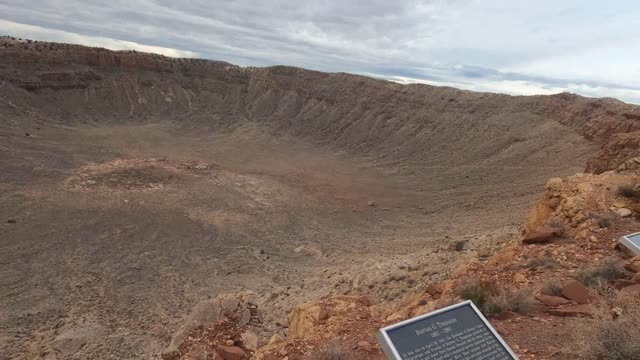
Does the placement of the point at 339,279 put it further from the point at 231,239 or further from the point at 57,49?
the point at 57,49

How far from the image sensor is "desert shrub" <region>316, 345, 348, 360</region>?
5.13m

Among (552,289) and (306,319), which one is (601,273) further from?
(306,319)

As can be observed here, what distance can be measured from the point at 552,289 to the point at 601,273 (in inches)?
28.8

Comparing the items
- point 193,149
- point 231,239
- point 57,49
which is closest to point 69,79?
point 57,49

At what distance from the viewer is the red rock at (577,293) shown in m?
5.97

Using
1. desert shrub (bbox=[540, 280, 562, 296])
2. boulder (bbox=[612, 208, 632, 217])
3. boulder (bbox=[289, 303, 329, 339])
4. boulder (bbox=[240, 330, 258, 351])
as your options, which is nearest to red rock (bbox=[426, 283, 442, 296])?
desert shrub (bbox=[540, 280, 562, 296])

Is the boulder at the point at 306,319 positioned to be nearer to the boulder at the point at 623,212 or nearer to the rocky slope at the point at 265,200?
the rocky slope at the point at 265,200

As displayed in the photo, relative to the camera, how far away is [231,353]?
7.28 meters

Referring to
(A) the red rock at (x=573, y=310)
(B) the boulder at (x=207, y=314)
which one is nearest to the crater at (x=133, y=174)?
(B) the boulder at (x=207, y=314)

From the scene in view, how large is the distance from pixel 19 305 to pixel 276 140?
27.3m

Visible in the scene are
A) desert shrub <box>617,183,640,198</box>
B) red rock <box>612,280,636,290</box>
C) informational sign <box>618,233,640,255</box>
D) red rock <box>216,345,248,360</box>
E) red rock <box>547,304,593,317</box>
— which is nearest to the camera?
red rock <box>547,304,593,317</box>

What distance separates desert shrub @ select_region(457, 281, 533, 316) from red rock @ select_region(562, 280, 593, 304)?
0.42 metres

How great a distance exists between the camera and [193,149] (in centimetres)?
3466

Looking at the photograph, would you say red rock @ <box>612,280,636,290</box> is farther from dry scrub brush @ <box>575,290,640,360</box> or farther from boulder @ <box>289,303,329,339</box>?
boulder @ <box>289,303,329,339</box>
